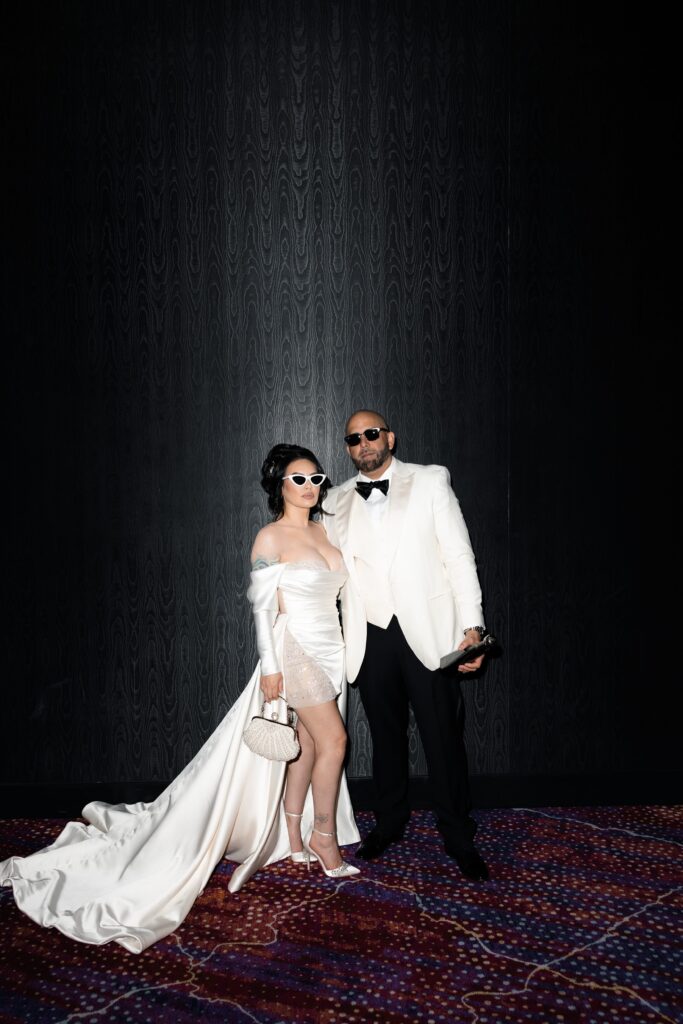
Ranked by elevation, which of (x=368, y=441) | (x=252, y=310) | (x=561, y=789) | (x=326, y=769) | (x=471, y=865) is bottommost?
(x=561, y=789)

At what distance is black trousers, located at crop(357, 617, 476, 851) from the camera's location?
9.79 ft

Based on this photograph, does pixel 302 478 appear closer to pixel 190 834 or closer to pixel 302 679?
pixel 302 679

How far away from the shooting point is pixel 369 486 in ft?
10.0

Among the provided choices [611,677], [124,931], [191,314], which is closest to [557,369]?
[611,677]

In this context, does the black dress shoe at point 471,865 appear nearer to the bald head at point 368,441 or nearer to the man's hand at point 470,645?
the man's hand at point 470,645

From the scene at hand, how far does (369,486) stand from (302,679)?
2.89 ft

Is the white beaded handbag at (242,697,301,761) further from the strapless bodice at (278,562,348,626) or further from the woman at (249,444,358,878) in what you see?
the strapless bodice at (278,562,348,626)

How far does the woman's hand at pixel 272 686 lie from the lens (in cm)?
279

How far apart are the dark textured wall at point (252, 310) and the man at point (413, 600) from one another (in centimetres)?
63

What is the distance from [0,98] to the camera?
3.60 meters

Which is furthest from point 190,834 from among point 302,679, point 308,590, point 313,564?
point 313,564

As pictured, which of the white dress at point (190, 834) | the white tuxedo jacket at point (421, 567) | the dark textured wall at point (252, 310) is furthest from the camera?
the dark textured wall at point (252, 310)

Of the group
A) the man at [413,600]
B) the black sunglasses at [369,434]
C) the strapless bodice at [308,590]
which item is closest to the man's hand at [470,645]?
the man at [413,600]

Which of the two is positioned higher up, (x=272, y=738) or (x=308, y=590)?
(x=308, y=590)
